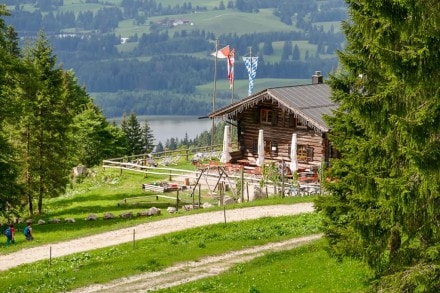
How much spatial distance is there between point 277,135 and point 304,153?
2.46 metres

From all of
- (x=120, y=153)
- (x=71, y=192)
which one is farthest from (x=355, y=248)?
(x=120, y=153)

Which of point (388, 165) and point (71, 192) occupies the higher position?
point (388, 165)

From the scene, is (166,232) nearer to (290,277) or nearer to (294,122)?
(290,277)

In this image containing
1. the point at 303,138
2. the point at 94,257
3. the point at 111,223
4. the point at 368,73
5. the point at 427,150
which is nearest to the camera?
the point at 427,150

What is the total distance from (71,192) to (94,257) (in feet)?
74.8

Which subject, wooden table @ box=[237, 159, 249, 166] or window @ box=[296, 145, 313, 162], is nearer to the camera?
window @ box=[296, 145, 313, 162]

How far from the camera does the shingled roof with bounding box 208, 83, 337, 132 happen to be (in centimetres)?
5034

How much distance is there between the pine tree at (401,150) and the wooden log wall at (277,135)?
32.0 m

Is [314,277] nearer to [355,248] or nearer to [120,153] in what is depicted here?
[355,248]

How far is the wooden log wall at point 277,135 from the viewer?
2057 inches

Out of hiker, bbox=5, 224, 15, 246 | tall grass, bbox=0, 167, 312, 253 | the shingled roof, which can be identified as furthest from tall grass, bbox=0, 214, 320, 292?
the shingled roof

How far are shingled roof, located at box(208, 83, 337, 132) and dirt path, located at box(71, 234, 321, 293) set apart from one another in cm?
1808

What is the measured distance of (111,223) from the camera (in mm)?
42281

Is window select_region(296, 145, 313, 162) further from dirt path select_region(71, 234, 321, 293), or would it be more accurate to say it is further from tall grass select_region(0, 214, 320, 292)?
dirt path select_region(71, 234, 321, 293)
